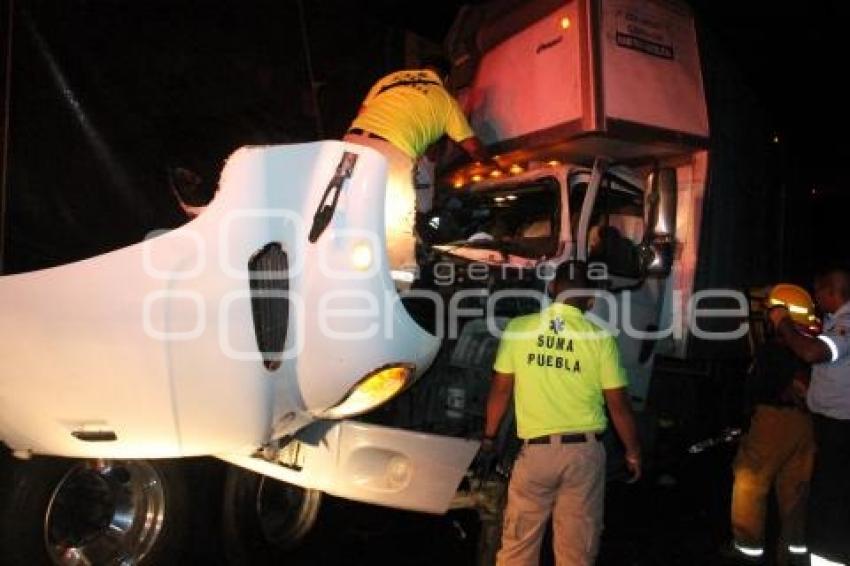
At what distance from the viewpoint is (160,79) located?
3.14m

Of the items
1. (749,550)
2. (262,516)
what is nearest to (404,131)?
(262,516)

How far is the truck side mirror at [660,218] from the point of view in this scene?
4414 millimetres

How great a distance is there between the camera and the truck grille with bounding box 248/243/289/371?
2381 mm

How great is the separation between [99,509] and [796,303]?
14.2 ft

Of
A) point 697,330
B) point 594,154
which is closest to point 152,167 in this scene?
point 594,154

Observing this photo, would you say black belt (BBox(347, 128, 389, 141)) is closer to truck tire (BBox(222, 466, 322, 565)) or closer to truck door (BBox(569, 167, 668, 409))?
truck door (BBox(569, 167, 668, 409))

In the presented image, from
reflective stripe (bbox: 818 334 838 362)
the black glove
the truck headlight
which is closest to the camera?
the truck headlight

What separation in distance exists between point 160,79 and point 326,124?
140 cm

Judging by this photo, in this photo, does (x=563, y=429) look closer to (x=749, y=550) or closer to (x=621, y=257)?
(x=621, y=257)

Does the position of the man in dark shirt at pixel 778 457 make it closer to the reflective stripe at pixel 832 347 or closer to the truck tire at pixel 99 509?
the reflective stripe at pixel 832 347

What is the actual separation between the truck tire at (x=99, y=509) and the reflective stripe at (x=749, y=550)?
11.0 ft

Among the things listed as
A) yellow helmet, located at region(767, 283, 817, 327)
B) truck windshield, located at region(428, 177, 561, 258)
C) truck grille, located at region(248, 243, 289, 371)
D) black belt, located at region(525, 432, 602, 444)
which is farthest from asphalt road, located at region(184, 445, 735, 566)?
truck windshield, located at region(428, 177, 561, 258)

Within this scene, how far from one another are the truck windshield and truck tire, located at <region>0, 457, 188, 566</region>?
211cm

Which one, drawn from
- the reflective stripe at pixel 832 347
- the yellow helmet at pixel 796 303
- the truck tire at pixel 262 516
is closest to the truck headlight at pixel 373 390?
the truck tire at pixel 262 516
